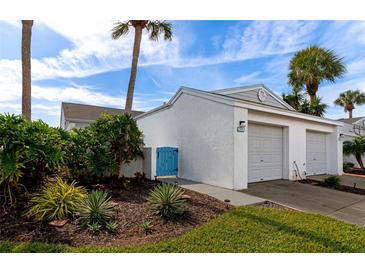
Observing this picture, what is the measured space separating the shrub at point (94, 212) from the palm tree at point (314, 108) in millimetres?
16454

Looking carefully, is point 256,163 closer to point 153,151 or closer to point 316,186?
point 316,186

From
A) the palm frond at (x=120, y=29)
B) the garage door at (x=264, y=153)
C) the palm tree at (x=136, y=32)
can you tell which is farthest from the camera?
the palm frond at (x=120, y=29)

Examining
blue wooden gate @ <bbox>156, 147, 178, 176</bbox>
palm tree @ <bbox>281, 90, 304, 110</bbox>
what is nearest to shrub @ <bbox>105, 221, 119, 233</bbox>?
blue wooden gate @ <bbox>156, 147, 178, 176</bbox>

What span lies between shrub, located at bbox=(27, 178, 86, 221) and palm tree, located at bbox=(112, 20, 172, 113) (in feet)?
19.6

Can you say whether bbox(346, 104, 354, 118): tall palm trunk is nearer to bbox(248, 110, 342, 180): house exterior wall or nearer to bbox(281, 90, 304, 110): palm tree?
bbox(281, 90, 304, 110): palm tree

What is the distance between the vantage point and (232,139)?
7.93 m

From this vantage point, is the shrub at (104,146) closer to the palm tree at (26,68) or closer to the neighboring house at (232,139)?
the neighboring house at (232,139)

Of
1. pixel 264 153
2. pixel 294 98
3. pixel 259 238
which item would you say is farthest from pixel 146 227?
pixel 294 98

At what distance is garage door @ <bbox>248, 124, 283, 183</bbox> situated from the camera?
9156mm

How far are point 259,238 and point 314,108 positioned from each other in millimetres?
15762

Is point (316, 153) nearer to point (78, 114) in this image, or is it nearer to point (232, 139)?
point (232, 139)

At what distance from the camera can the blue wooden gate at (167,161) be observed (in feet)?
32.2

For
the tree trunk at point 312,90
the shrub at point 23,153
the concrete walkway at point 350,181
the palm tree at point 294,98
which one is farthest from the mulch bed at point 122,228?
the tree trunk at point 312,90

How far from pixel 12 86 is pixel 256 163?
10189mm
